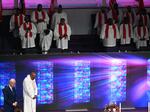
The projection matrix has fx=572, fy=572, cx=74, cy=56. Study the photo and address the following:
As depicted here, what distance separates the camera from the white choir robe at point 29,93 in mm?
18203

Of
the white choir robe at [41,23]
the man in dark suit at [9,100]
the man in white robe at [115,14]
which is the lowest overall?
the man in dark suit at [9,100]

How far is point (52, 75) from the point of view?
19516 millimetres

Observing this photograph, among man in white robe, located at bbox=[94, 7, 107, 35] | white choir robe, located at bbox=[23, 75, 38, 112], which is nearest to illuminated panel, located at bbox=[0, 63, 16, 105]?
white choir robe, located at bbox=[23, 75, 38, 112]

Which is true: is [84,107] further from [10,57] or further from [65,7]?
[65,7]

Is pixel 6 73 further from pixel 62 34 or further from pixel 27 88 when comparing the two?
pixel 62 34

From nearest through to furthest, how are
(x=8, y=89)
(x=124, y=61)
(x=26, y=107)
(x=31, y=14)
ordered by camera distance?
(x=8, y=89) < (x=26, y=107) < (x=124, y=61) < (x=31, y=14)

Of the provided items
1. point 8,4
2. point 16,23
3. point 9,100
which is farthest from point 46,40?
point 9,100

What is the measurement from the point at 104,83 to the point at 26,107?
9.57 ft

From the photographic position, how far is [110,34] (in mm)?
21828

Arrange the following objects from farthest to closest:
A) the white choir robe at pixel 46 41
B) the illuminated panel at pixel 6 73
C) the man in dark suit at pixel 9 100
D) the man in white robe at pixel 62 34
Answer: the man in white robe at pixel 62 34
the white choir robe at pixel 46 41
the illuminated panel at pixel 6 73
the man in dark suit at pixel 9 100

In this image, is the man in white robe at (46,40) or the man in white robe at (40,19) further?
the man in white robe at (40,19)

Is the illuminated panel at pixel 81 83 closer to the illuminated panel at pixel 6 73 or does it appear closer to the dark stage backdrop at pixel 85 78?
the dark stage backdrop at pixel 85 78

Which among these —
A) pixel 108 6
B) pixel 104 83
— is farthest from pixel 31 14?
pixel 104 83

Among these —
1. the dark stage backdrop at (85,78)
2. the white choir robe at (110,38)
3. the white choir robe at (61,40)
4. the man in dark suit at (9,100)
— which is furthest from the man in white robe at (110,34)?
the man in dark suit at (9,100)
